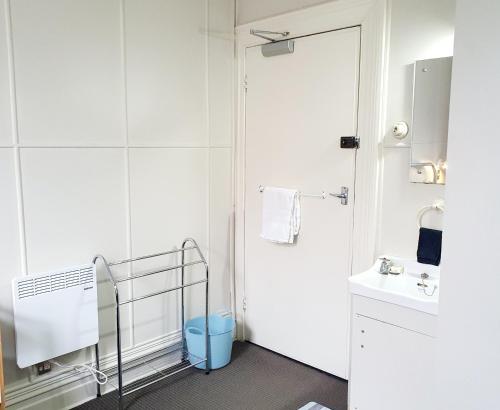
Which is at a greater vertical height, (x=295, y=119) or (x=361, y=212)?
(x=295, y=119)

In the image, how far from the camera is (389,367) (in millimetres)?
2082

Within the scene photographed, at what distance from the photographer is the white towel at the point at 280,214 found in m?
2.94

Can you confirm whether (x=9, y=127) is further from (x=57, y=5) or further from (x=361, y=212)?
(x=361, y=212)

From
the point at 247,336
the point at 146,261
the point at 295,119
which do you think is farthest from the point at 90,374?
the point at 295,119

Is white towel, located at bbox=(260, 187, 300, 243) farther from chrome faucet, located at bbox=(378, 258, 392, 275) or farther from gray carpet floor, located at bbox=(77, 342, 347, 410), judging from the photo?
gray carpet floor, located at bbox=(77, 342, 347, 410)

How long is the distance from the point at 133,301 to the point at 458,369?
191cm

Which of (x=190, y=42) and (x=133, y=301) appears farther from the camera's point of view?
(x=190, y=42)

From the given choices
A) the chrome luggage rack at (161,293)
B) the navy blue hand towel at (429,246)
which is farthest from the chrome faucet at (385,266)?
the chrome luggage rack at (161,293)

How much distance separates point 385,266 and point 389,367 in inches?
20.9

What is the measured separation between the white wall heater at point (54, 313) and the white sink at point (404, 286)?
4.59 feet

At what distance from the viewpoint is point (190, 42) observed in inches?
116

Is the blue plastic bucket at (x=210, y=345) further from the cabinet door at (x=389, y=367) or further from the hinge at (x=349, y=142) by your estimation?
the hinge at (x=349, y=142)

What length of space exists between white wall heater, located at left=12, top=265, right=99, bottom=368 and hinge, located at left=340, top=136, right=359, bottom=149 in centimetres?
158

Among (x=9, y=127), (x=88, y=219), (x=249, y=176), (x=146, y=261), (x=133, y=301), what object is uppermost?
(x=9, y=127)
